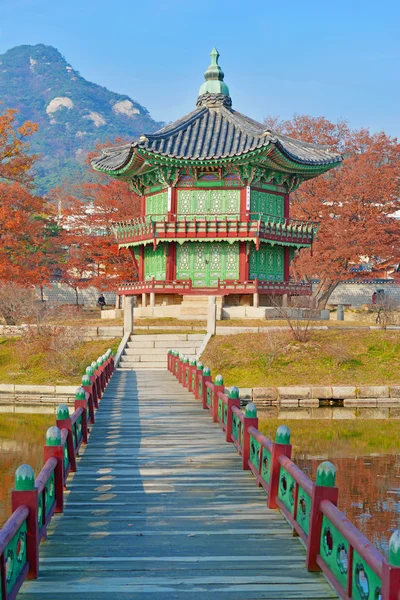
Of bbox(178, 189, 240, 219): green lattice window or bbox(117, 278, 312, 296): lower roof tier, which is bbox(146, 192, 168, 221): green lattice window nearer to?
bbox(178, 189, 240, 219): green lattice window

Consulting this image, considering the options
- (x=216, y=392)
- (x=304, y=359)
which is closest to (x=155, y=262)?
(x=304, y=359)

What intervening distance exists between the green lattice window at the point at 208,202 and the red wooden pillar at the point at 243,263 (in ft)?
6.22

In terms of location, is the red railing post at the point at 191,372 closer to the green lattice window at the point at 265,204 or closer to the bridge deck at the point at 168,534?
the bridge deck at the point at 168,534

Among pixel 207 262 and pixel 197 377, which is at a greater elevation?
pixel 207 262

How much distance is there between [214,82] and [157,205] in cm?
849

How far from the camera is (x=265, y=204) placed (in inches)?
1647

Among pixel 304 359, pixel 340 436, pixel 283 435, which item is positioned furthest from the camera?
pixel 304 359

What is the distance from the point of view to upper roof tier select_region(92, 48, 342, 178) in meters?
38.2

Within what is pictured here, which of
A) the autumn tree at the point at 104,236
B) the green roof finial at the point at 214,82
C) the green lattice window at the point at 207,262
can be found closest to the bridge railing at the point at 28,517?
the green lattice window at the point at 207,262

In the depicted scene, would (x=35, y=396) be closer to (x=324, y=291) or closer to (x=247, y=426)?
(x=247, y=426)

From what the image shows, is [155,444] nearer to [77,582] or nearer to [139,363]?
[77,582]

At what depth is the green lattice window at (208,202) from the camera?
40.6 m

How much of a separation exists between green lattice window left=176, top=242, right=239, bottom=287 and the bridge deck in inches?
1063

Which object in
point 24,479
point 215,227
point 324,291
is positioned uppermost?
point 215,227
